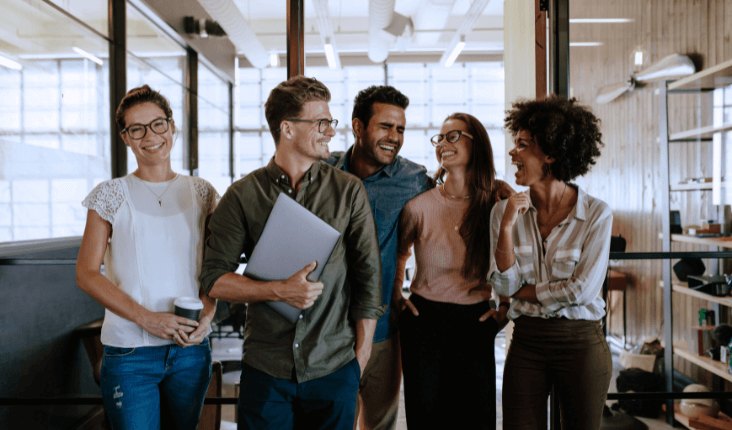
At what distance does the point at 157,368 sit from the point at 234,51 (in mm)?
7995

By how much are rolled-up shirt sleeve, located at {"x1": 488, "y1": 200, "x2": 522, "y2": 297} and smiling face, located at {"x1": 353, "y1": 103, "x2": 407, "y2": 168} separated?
49 cm

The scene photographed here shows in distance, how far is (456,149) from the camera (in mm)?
1689

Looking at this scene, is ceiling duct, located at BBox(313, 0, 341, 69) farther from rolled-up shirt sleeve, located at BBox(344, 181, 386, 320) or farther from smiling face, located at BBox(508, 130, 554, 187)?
rolled-up shirt sleeve, located at BBox(344, 181, 386, 320)

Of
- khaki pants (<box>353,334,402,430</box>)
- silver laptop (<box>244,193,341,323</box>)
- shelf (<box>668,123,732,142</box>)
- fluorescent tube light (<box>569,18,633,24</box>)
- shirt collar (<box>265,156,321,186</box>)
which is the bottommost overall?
khaki pants (<box>353,334,402,430</box>)

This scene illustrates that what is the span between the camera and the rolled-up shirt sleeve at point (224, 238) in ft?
4.26

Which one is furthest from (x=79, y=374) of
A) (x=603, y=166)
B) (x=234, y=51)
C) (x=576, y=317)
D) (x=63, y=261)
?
(x=234, y=51)

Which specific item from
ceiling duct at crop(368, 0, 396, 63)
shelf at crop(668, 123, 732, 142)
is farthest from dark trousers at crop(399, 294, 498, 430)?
ceiling duct at crop(368, 0, 396, 63)

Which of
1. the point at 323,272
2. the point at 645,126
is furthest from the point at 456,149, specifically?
the point at 645,126

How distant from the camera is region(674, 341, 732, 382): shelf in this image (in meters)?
3.01

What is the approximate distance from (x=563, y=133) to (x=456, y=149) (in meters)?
0.36

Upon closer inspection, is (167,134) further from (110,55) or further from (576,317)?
(110,55)

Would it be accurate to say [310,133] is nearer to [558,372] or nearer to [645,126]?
[558,372]

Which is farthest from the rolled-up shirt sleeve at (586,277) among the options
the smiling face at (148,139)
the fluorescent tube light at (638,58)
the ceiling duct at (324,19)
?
the ceiling duct at (324,19)

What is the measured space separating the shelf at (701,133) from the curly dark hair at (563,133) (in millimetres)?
2357
